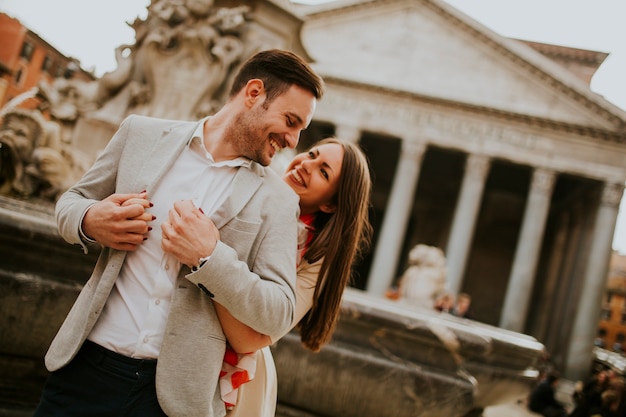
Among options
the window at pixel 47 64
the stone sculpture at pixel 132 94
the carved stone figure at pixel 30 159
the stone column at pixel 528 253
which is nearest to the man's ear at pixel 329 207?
the stone sculpture at pixel 132 94

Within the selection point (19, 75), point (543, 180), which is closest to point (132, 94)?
point (543, 180)

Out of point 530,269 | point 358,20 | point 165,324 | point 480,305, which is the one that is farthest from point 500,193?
point 165,324

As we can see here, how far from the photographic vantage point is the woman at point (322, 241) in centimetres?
147

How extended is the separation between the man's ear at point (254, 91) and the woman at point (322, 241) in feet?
1.10

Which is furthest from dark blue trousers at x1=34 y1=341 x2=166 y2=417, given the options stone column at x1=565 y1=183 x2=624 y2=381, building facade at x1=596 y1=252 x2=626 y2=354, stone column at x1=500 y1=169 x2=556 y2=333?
building facade at x1=596 y1=252 x2=626 y2=354

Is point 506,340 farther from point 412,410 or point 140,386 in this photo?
point 140,386

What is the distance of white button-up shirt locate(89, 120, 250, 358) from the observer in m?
1.25

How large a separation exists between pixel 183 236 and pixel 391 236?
69.8 feet

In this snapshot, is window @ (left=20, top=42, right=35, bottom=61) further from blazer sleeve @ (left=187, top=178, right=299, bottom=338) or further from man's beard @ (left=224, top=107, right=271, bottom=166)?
blazer sleeve @ (left=187, top=178, right=299, bottom=338)

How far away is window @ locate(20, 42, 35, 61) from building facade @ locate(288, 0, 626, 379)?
89.5 ft

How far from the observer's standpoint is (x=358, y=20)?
23.8 metres

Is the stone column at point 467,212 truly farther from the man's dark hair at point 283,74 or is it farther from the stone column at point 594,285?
the man's dark hair at point 283,74

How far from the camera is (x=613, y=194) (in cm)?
2053

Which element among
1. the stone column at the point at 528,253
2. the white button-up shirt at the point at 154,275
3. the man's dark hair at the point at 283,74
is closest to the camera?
the white button-up shirt at the point at 154,275
